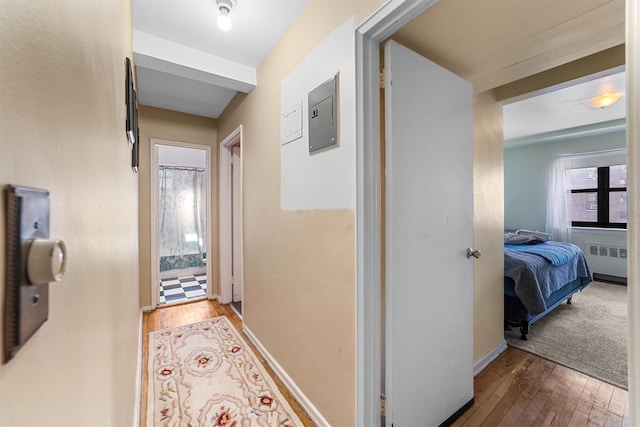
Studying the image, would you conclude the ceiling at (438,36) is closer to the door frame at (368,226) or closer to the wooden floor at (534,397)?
the door frame at (368,226)

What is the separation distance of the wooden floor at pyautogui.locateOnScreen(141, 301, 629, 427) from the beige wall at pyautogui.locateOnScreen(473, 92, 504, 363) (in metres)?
0.18

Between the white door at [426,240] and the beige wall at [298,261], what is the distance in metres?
0.23

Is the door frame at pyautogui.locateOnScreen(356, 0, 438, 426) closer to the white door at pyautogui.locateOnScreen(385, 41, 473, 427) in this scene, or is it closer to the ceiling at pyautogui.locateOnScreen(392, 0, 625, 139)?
the white door at pyautogui.locateOnScreen(385, 41, 473, 427)

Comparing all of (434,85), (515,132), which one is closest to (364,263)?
(434,85)

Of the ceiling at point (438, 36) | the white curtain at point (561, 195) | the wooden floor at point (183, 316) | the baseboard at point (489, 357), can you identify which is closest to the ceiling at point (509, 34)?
the ceiling at point (438, 36)

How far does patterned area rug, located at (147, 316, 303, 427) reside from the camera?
1.58 meters

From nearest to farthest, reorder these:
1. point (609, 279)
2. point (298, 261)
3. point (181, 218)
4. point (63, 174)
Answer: point (63, 174) < point (298, 261) < point (609, 279) < point (181, 218)

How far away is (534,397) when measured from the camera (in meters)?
1.77

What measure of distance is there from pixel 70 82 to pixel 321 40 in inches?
54.3

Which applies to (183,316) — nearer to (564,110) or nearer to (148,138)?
Result: (148,138)

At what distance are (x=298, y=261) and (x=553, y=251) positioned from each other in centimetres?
324

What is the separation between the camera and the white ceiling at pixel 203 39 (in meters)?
1.62

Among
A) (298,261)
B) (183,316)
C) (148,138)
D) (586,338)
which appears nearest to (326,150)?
(298,261)

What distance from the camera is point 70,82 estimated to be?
16.1 inches
